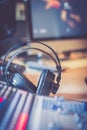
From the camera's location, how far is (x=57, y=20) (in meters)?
1.39

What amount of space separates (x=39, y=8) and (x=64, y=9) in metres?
0.11

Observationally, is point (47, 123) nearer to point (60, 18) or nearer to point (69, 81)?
point (69, 81)

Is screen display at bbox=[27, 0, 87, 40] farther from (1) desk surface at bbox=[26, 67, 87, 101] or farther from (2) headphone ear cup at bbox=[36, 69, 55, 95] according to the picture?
(2) headphone ear cup at bbox=[36, 69, 55, 95]

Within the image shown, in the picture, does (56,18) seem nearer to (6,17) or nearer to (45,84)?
(6,17)

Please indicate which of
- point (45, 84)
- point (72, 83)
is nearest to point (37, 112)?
point (45, 84)

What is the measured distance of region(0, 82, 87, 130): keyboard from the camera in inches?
18.9

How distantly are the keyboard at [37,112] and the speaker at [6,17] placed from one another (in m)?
0.79

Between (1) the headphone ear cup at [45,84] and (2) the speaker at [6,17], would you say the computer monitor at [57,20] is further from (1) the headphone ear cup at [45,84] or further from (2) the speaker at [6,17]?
(1) the headphone ear cup at [45,84]

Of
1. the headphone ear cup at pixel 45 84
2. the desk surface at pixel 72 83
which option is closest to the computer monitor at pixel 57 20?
the desk surface at pixel 72 83

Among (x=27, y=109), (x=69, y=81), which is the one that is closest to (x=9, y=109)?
(x=27, y=109)

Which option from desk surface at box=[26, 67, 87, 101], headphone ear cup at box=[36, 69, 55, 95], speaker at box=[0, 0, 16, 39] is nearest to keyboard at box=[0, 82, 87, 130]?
headphone ear cup at box=[36, 69, 55, 95]

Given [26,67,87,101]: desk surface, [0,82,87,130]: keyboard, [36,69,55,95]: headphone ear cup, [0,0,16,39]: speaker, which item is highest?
[0,0,16,39]: speaker

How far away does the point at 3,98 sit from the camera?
1.90 feet

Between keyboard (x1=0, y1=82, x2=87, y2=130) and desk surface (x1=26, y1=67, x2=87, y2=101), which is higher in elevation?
desk surface (x1=26, y1=67, x2=87, y2=101)
